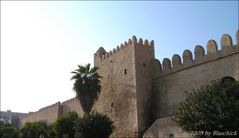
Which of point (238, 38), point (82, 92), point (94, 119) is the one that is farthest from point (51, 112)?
point (238, 38)

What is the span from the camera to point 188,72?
64.3 ft

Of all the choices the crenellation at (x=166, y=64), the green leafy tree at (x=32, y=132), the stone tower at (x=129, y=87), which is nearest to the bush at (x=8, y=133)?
the green leafy tree at (x=32, y=132)

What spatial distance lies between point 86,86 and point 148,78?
4.20m

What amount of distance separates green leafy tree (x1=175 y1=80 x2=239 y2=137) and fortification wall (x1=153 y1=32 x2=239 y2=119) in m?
3.49

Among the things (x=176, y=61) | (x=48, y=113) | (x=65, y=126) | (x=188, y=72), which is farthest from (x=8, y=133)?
(x=188, y=72)

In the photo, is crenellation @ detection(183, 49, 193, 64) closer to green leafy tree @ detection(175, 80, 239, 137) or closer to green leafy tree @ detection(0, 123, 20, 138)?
green leafy tree @ detection(175, 80, 239, 137)

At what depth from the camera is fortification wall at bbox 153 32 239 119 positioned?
17.5 m

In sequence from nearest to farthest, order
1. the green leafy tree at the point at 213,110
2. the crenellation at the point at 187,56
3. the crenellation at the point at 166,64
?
the green leafy tree at the point at 213,110
the crenellation at the point at 187,56
the crenellation at the point at 166,64

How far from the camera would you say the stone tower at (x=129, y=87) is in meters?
21.0

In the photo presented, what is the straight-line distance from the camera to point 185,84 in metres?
19.6

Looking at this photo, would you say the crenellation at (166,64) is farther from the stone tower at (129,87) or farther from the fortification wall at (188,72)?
the stone tower at (129,87)

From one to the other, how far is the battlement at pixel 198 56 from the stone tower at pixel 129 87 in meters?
1.09

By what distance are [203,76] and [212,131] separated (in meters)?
5.88

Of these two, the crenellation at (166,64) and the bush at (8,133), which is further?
the bush at (8,133)
